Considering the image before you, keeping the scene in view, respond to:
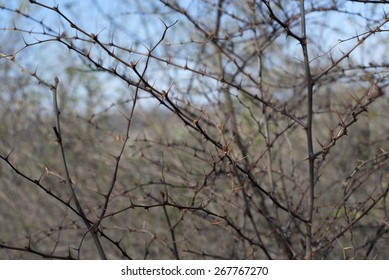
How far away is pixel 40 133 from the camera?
709 centimetres

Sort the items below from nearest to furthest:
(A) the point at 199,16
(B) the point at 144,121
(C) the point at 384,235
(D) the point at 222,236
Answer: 1. (C) the point at 384,235
2. (A) the point at 199,16
3. (D) the point at 222,236
4. (B) the point at 144,121

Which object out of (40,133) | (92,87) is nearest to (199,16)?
(92,87)

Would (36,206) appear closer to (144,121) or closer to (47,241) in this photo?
(47,241)

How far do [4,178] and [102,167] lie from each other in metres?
1.49

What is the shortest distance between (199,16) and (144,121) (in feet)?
6.31

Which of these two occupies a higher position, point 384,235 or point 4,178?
point 4,178

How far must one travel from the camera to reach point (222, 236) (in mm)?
4922

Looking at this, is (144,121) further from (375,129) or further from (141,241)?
(375,129)

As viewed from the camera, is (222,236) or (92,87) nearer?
(222,236)
